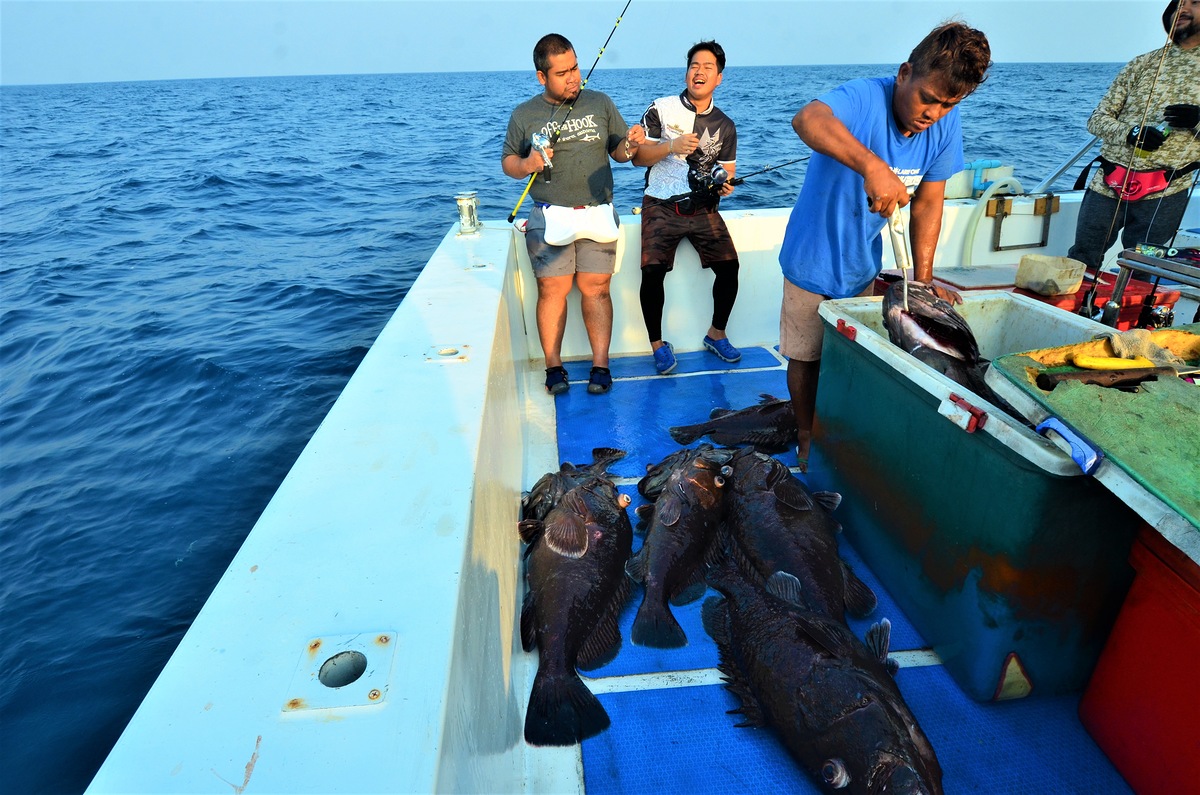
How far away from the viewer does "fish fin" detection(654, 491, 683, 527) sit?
2791mm

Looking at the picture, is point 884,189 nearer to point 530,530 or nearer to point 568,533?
point 568,533

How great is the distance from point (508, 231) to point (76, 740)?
397 centimetres

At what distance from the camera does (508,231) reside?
4.92 m

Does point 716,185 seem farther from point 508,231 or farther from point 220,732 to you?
point 220,732

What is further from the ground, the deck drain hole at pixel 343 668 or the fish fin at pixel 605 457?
the deck drain hole at pixel 343 668

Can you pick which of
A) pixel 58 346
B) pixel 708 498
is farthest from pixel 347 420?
pixel 58 346

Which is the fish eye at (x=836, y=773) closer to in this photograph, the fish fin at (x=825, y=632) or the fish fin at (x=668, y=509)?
the fish fin at (x=825, y=632)

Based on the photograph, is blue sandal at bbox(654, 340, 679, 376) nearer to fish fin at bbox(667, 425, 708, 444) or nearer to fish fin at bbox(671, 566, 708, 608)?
fish fin at bbox(667, 425, 708, 444)

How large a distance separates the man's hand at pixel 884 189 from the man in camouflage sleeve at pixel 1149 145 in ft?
9.40

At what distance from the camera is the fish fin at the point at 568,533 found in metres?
2.54

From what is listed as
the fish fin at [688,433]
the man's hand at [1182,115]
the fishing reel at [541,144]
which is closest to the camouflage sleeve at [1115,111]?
the man's hand at [1182,115]

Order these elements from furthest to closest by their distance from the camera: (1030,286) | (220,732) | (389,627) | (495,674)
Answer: (1030,286) < (495,674) < (389,627) < (220,732)

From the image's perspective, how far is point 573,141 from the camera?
13.7 ft

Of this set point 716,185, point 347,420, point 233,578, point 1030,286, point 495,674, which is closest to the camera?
point 233,578
